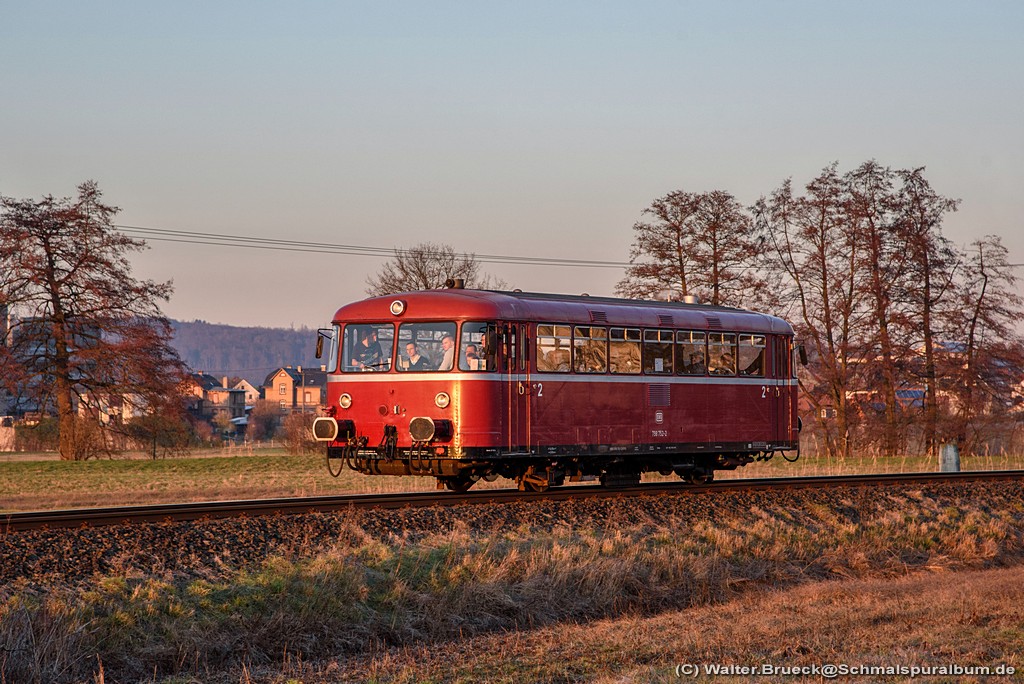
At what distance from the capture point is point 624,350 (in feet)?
63.9

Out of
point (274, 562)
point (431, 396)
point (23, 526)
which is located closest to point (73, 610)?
point (274, 562)

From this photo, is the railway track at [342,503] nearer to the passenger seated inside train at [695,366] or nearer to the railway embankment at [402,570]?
the railway embankment at [402,570]

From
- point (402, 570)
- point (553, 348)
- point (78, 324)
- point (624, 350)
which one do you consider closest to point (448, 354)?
point (553, 348)

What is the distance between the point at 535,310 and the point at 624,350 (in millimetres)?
1993

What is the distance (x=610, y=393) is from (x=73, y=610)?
421 inches

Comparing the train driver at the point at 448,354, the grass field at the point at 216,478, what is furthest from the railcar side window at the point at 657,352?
the grass field at the point at 216,478

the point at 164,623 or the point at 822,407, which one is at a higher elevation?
the point at 822,407

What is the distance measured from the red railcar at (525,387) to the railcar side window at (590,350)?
16 millimetres

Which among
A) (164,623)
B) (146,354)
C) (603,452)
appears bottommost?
(164,623)

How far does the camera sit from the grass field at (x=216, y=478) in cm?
2338

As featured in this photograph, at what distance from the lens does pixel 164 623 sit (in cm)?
1040

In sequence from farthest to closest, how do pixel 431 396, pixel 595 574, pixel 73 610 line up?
pixel 431 396 → pixel 595 574 → pixel 73 610

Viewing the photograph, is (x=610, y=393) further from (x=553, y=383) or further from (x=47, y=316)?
(x=47, y=316)

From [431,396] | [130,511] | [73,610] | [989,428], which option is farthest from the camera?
[989,428]
